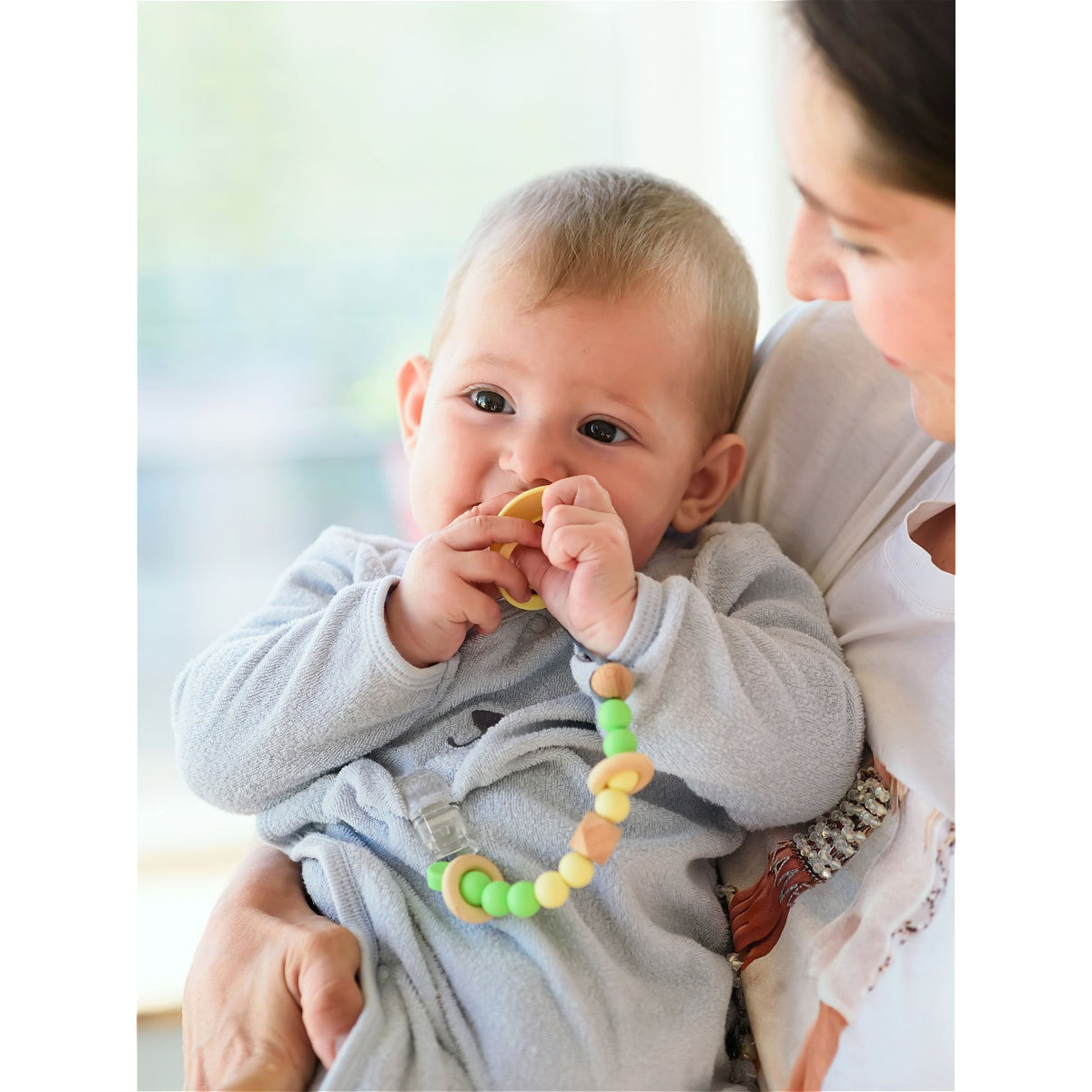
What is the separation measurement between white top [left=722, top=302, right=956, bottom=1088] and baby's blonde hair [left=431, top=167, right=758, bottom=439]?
0.23 ft

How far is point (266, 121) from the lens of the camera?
225 centimetres

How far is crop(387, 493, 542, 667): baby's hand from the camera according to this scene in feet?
3.14

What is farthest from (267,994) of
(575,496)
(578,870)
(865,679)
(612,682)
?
(865,679)

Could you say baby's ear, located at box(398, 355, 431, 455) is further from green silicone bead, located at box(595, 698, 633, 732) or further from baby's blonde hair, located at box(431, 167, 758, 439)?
green silicone bead, located at box(595, 698, 633, 732)

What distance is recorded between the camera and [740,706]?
89 centimetres

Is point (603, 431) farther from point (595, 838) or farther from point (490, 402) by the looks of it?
point (595, 838)

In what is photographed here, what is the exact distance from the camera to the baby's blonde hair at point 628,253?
109 cm

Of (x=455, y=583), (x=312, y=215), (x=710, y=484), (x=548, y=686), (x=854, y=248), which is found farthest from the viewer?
(x=312, y=215)

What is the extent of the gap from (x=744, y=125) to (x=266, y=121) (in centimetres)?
104

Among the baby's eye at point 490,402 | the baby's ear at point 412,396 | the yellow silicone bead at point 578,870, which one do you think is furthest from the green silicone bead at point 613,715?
the baby's ear at point 412,396

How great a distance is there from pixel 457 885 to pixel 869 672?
446 mm

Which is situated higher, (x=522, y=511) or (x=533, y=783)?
(x=522, y=511)
